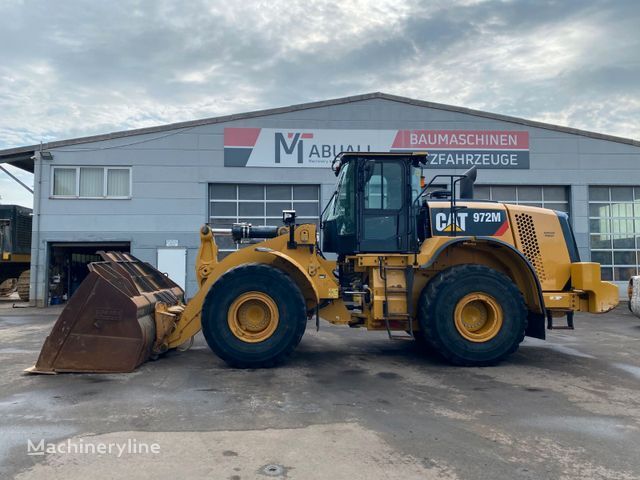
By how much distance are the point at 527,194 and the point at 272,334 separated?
50.9 feet

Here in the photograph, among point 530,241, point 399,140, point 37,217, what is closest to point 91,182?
point 37,217

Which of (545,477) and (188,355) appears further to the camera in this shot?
(188,355)

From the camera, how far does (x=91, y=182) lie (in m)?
18.3

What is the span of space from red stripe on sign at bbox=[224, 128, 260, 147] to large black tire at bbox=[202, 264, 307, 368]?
1220 centimetres

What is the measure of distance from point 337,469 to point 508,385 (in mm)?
3365

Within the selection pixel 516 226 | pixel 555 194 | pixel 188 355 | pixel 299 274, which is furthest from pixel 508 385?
pixel 555 194

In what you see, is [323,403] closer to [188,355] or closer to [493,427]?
[493,427]

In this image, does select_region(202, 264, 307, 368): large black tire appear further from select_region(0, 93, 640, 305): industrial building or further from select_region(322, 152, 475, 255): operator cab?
select_region(0, 93, 640, 305): industrial building

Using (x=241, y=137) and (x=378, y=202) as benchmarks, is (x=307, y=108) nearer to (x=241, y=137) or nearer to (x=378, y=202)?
(x=241, y=137)

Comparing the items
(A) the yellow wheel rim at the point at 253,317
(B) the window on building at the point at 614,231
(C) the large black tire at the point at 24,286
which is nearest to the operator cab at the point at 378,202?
(A) the yellow wheel rim at the point at 253,317

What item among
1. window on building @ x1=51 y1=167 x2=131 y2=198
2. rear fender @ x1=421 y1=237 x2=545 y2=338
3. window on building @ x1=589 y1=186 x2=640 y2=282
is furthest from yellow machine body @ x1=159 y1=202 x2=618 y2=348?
window on building @ x1=589 y1=186 x2=640 y2=282

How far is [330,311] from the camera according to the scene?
7.68 metres

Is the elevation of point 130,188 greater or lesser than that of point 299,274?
greater

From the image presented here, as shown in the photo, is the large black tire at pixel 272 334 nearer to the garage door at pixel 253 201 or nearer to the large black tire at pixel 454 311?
the large black tire at pixel 454 311
